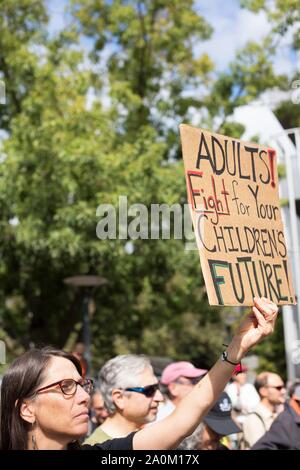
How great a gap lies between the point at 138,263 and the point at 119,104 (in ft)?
9.26

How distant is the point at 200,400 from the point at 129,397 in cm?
117

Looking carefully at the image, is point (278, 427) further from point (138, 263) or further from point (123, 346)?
point (123, 346)

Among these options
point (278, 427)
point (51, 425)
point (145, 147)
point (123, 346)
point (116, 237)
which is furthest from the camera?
point (123, 346)

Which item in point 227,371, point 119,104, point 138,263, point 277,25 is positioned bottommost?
point 227,371

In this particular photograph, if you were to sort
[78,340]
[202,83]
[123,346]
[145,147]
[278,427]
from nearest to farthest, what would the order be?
1. [278,427]
2. [145,147]
3. [202,83]
4. [78,340]
5. [123,346]

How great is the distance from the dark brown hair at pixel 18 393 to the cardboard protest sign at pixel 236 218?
636mm

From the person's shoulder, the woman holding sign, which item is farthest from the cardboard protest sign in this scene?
the person's shoulder

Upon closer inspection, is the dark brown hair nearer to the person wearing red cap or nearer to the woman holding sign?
the woman holding sign

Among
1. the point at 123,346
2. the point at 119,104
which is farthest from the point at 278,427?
the point at 123,346

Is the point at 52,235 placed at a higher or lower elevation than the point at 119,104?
lower

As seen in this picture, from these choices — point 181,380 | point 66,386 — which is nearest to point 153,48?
point 181,380

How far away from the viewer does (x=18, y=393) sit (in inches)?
88.4

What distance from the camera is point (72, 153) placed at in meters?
9.80

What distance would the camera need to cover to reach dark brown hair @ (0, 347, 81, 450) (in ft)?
7.24
